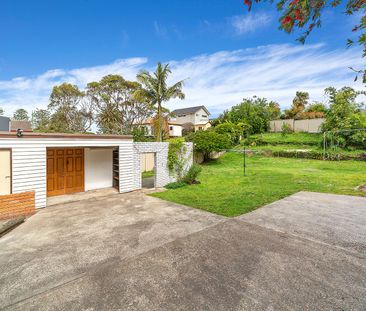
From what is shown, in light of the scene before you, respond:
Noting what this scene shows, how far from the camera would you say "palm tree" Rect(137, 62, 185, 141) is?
1639 cm

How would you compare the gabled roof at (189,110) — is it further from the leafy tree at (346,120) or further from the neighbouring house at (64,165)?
the neighbouring house at (64,165)

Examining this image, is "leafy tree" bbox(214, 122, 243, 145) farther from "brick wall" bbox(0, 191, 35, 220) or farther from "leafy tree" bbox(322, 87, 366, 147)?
"brick wall" bbox(0, 191, 35, 220)

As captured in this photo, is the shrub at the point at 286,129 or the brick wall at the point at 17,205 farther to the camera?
the shrub at the point at 286,129

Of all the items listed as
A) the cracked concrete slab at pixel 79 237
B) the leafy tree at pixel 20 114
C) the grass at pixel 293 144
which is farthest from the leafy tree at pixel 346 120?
the leafy tree at pixel 20 114

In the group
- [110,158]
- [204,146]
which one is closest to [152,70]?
[204,146]

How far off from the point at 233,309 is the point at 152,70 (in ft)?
55.8

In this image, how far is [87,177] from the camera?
934 centimetres

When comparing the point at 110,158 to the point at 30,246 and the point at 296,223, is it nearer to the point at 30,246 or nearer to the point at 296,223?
the point at 30,246

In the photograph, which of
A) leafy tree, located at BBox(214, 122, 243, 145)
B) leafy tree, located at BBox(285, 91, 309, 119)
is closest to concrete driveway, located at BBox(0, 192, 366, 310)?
leafy tree, located at BBox(214, 122, 243, 145)

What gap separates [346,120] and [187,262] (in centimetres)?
2180

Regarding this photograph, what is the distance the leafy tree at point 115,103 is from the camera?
23.3 metres

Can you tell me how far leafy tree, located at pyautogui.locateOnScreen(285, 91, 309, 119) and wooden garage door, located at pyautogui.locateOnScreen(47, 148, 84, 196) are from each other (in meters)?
28.3

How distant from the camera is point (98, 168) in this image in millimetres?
9711

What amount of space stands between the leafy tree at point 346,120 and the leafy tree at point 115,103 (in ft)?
62.8
